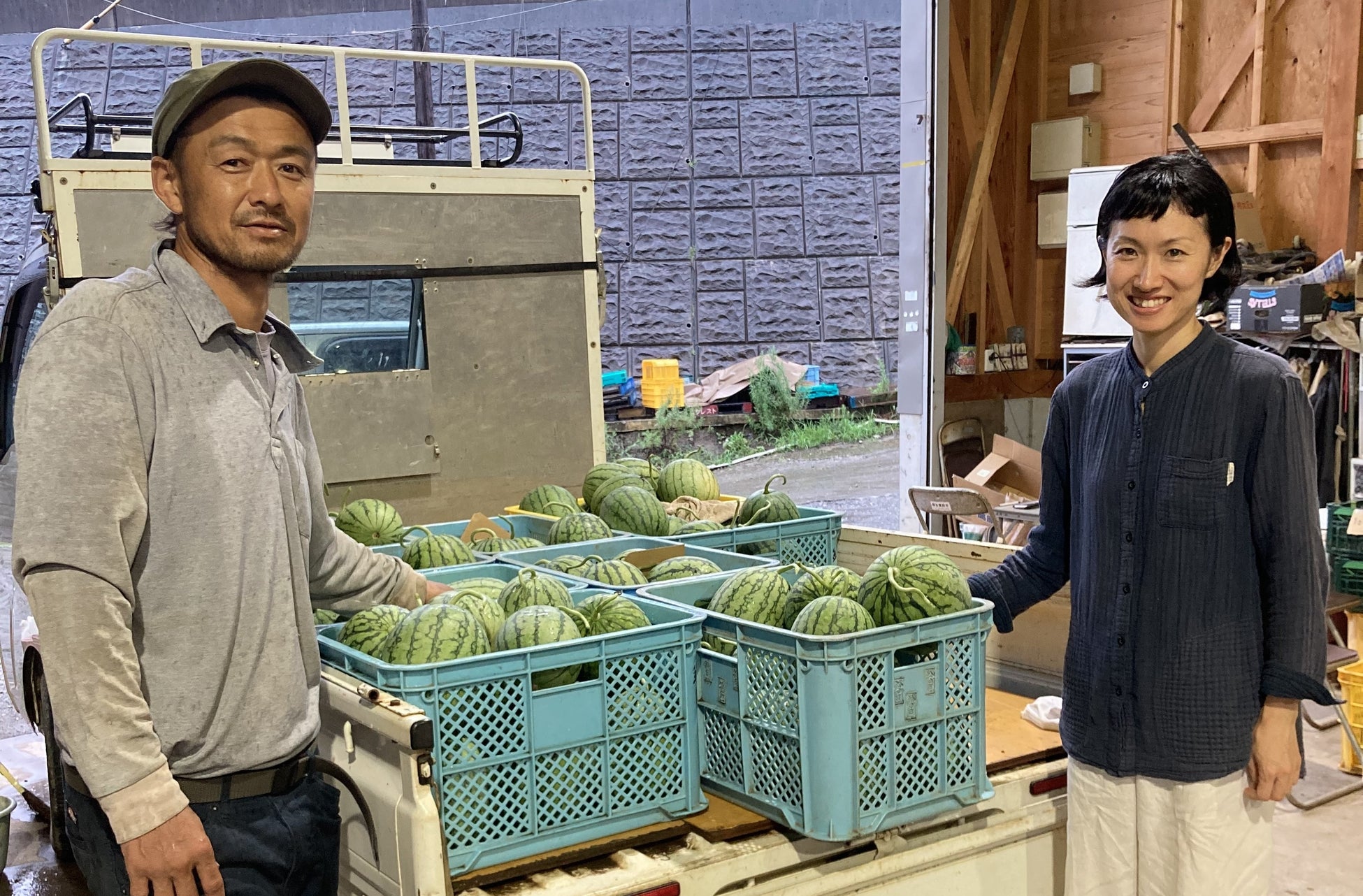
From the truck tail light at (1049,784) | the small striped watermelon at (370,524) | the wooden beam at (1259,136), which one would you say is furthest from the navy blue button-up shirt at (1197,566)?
the wooden beam at (1259,136)

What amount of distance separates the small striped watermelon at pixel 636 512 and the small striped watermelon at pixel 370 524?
1.87 ft

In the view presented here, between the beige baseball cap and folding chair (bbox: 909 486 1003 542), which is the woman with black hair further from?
folding chair (bbox: 909 486 1003 542)

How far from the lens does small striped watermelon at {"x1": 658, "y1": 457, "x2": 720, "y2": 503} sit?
11.9ft

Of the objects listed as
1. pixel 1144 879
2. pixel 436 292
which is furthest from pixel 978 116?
pixel 1144 879

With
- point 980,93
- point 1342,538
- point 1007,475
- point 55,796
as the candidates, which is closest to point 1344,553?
point 1342,538

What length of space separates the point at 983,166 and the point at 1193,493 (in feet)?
23.5

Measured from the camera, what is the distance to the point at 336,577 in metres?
2.32

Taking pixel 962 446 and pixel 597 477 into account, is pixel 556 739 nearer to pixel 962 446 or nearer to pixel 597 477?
pixel 597 477

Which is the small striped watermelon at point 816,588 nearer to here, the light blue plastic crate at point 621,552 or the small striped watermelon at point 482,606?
the light blue plastic crate at point 621,552

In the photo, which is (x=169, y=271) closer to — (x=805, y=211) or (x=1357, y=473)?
(x=1357, y=473)

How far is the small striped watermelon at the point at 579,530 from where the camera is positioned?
316 cm

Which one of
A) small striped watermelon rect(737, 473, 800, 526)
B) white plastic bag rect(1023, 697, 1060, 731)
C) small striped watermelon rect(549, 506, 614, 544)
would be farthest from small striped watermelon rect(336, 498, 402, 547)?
Result: white plastic bag rect(1023, 697, 1060, 731)

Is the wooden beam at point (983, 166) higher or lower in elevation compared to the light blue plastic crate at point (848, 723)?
higher

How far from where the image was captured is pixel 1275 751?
7.31 feet
